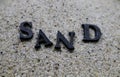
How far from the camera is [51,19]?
2422mm

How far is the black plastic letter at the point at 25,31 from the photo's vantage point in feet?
7.31

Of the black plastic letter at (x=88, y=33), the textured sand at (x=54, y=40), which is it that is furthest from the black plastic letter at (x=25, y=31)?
the black plastic letter at (x=88, y=33)

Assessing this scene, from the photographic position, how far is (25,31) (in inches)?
90.6

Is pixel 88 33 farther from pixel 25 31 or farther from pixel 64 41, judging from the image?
pixel 25 31

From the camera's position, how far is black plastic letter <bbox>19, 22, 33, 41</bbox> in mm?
2229

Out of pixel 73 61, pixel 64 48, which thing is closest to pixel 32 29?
pixel 64 48

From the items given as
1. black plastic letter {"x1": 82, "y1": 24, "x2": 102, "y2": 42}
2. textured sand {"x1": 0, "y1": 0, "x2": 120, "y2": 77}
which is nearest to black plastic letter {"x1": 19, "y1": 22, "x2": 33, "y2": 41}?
textured sand {"x1": 0, "y1": 0, "x2": 120, "y2": 77}

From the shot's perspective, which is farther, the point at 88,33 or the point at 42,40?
the point at 88,33

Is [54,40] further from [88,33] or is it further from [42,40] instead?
[88,33]

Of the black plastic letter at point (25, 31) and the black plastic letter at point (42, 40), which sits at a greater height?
the black plastic letter at point (25, 31)

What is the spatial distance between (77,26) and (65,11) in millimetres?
219

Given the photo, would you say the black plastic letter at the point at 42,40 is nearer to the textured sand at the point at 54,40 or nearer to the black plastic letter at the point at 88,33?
the textured sand at the point at 54,40


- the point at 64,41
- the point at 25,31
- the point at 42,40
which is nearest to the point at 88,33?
the point at 64,41

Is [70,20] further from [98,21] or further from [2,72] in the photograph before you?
[2,72]
